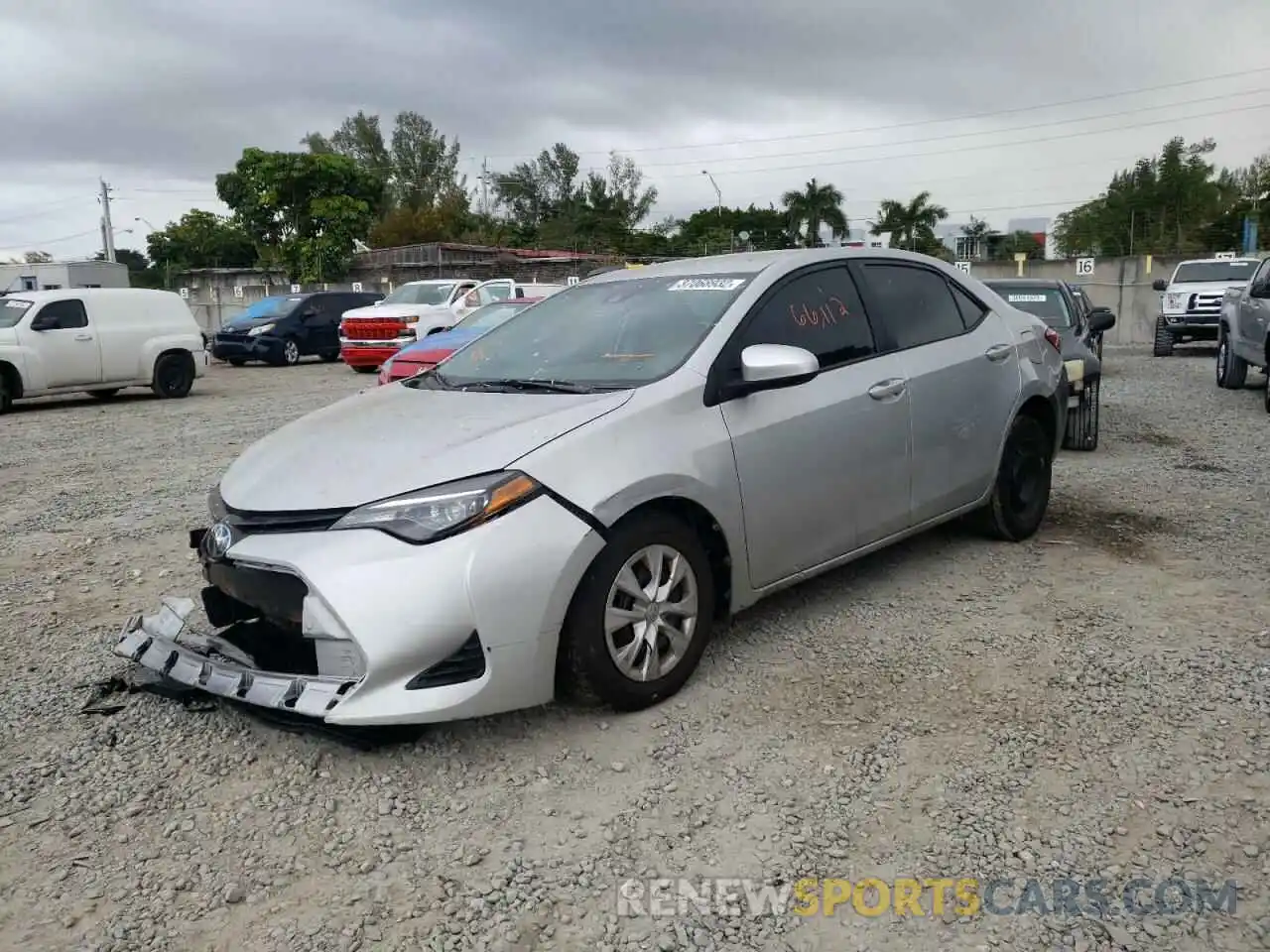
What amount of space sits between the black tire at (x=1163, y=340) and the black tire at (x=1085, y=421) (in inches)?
503

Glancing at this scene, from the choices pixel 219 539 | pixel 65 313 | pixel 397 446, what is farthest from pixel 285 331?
pixel 397 446

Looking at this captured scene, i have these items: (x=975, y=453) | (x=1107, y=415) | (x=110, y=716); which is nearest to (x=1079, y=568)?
(x=975, y=453)

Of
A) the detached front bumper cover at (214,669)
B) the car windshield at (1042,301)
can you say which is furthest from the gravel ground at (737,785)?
the car windshield at (1042,301)

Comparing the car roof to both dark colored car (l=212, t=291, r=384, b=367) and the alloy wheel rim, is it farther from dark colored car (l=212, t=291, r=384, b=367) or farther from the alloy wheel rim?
dark colored car (l=212, t=291, r=384, b=367)

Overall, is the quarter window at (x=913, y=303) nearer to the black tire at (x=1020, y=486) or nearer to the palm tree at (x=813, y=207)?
the black tire at (x=1020, y=486)

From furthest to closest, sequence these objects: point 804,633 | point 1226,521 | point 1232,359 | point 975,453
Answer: point 1232,359 < point 1226,521 < point 975,453 < point 804,633

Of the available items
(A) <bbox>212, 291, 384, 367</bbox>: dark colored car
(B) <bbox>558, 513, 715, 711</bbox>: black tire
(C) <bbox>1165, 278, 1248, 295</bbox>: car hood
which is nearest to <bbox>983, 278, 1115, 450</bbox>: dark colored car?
(B) <bbox>558, 513, 715, 711</bbox>: black tire

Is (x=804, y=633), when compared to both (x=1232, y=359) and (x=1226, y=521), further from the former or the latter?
(x=1232, y=359)

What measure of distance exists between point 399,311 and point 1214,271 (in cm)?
1531

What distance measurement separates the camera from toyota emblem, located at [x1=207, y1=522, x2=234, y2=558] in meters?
3.48

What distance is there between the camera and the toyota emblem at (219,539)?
348 cm

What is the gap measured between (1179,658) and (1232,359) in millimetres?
10944

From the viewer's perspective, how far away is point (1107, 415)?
1123 centimetres

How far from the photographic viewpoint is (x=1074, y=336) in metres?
9.14
